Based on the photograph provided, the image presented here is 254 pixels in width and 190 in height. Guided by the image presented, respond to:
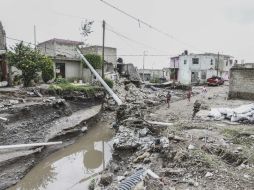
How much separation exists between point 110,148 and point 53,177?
400 cm

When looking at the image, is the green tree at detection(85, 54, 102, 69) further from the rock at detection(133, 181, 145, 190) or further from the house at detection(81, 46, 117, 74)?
the rock at detection(133, 181, 145, 190)

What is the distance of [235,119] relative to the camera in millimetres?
12406

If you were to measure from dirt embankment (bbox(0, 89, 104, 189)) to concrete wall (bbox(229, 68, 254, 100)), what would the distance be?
10564 millimetres

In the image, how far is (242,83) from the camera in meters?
20.3

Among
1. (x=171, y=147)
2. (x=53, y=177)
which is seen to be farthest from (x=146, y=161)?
(x=53, y=177)

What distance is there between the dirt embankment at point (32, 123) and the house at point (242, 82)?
10.6m

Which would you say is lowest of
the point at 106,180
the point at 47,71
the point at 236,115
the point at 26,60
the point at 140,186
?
the point at 106,180

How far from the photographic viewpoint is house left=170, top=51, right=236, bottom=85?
41.5m

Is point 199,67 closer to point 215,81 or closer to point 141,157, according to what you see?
point 215,81

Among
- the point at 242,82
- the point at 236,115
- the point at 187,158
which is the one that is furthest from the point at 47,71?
the point at 187,158

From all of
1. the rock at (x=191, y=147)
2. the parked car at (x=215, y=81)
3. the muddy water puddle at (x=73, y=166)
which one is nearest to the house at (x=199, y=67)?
the parked car at (x=215, y=81)

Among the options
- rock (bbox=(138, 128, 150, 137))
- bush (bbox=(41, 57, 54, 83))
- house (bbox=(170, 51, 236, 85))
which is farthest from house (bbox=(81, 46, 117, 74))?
rock (bbox=(138, 128, 150, 137))

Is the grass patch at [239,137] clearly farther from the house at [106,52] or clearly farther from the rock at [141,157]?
the house at [106,52]

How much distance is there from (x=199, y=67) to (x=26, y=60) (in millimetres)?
29602
